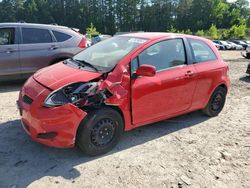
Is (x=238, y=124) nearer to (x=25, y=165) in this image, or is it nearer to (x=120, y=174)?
(x=120, y=174)

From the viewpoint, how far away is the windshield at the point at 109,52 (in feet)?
13.4

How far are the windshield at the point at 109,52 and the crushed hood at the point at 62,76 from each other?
0.25 meters

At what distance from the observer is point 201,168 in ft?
12.1

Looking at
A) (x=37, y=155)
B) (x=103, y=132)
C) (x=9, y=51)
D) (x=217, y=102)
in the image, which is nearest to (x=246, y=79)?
(x=217, y=102)

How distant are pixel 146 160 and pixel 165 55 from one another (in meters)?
1.71

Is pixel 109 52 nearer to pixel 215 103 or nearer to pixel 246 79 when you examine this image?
pixel 215 103

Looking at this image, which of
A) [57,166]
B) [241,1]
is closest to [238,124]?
[57,166]

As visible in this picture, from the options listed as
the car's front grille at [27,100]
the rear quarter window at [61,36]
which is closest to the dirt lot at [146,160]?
the car's front grille at [27,100]

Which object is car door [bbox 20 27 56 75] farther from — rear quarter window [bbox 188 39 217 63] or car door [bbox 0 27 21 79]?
rear quarter window [bbox 188 39 217 63]

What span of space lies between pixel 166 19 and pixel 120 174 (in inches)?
4278

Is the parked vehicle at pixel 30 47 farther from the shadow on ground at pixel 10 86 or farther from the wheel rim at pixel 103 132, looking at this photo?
the wheel rim at pixel 103 132

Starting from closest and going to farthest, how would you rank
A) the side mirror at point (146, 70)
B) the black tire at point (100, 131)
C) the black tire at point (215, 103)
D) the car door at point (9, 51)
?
1. the black tire at point (100, 131)
2. the side mirror at point (146, 70)
3. the black tire at point (215, 103)
4. the car door at point (9, 51)

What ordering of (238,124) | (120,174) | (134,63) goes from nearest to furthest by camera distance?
(120,174) → (134,63) → (238,124)

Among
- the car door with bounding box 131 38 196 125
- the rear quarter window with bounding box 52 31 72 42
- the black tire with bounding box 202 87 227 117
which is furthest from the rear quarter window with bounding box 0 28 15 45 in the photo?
the black tire with bounding box 202 87 227 117
